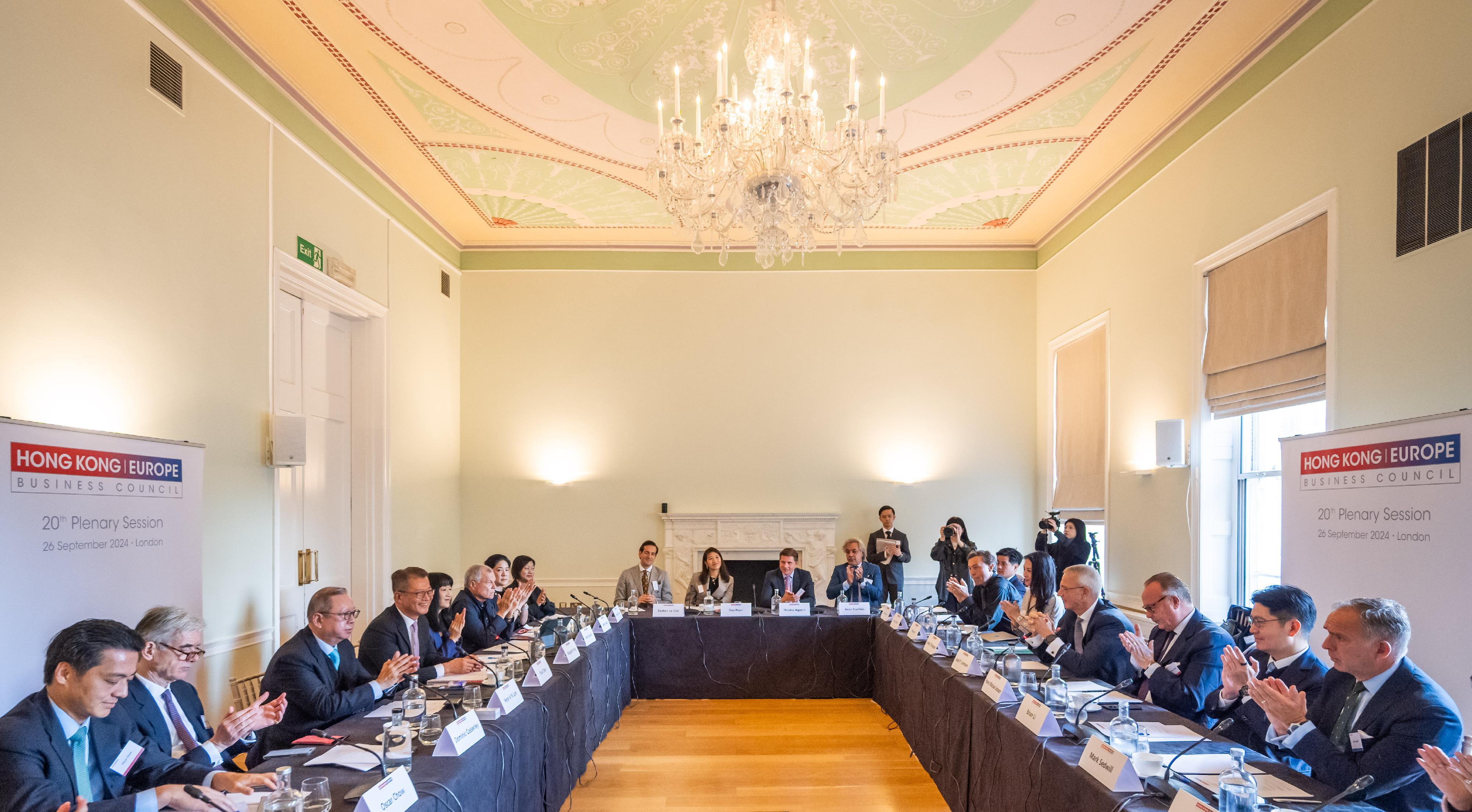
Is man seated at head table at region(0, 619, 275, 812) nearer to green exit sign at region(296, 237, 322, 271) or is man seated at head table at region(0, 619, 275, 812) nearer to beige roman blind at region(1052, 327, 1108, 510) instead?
green exit sign at region(296, 237, 322, 271)

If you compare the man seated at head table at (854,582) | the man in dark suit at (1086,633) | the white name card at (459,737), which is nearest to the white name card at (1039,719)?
the man in dark suit at (1086,633)

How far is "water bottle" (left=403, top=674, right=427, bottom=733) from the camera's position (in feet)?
8.85

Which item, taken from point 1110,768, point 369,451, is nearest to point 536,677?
point 1110,768

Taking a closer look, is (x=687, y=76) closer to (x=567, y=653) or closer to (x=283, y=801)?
(x=567, y=653)

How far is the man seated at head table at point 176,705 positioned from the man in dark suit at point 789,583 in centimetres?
428

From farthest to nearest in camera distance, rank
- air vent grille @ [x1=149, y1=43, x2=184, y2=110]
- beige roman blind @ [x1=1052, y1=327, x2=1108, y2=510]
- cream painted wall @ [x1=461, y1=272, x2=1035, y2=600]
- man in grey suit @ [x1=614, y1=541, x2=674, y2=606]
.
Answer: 1. cream painted wall @ [x1=461, y1=272, x2=1035, y2=600]
2. beige roman blind @ [x1=1052, y1=327, x2=1108, y2=510]
3. man in grey suit @ [x1=614, y1=541, x2=674, y2=606]
4. air vent grille @ [x1=149, y1=43, x2=184, y2=110]

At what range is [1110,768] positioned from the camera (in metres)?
2.28

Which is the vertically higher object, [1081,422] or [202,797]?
[1081,422]

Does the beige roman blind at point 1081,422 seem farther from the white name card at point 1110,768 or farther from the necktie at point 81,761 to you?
the necktie at point 81,761

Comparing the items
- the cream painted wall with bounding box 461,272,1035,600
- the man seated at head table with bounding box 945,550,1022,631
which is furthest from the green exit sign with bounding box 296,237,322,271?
the man seated at head table with bounding box 945,550,1022,631

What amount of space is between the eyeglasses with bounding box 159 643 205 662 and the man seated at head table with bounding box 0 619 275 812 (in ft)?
1.41

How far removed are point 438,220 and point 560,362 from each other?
1.83 meters

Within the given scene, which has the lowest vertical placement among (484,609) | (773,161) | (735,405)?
(484,609)

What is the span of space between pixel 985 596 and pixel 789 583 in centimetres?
171
